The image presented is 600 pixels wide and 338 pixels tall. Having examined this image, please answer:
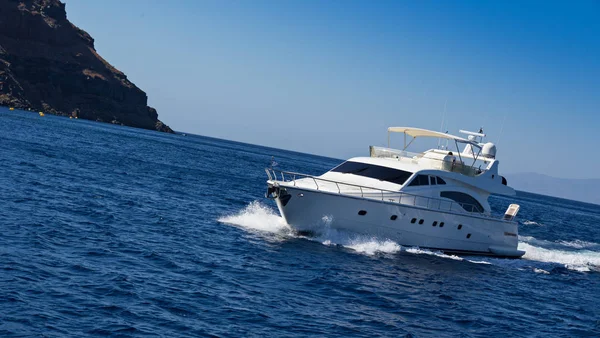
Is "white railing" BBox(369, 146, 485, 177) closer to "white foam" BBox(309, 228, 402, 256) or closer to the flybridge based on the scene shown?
the flybridge

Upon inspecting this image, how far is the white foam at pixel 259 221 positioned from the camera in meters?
21.7

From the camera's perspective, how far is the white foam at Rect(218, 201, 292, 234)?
21672mm

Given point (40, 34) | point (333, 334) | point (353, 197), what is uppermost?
point (40, 34)

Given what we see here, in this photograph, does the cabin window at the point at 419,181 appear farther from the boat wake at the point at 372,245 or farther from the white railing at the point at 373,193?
the boat wake at the point at 372,245

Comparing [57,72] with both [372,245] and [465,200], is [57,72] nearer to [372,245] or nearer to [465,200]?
[465,200]

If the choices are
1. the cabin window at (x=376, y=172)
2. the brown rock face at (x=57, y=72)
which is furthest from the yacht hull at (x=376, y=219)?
the brown rock face at (x=57, y=72)

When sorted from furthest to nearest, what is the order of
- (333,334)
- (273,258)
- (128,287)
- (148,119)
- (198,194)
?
(148,119)
(198,194)
(273,258)
(128,287)
(333,334)

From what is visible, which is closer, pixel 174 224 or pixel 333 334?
pixel 333 334

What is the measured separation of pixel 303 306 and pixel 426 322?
114 inches

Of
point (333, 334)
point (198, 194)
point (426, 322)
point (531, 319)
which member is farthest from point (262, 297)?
point (198, 194)

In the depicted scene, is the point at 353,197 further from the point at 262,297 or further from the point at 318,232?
the point at 262,297

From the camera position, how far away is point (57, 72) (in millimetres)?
161250

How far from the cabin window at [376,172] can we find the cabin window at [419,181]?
286 millimetres

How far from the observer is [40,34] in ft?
543
